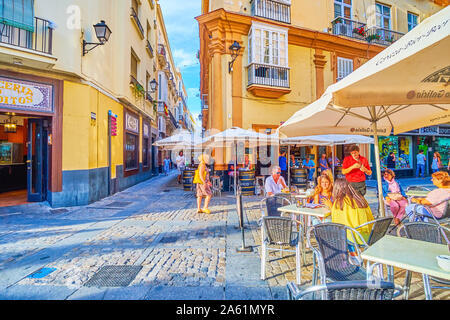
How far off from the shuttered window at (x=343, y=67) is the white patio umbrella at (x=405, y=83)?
10.4 metres

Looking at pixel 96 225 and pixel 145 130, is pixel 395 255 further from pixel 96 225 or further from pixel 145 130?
pixel 145 130

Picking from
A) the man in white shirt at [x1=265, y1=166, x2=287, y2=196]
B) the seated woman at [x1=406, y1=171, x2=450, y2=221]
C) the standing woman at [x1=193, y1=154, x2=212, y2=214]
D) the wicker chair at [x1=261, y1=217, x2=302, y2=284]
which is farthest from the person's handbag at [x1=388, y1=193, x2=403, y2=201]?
the standing woman at [x1=193, y1=154, x2=212, y2=214]

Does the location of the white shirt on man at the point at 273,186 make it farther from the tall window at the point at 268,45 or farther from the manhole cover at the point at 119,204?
the tall window at the point at 268,45

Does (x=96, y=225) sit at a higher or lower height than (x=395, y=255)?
lower

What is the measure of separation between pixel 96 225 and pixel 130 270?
297 cm

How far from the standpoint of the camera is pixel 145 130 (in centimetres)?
1631

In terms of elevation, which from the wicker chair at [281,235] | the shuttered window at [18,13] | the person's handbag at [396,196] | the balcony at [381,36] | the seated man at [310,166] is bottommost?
the wicker chair at [281,235]

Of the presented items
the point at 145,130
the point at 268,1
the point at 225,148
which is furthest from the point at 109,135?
the point at 268,1

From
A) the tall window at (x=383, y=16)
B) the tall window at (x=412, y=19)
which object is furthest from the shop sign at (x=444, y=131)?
the tall window at (x=383, y=16)

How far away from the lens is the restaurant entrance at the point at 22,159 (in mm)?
8195

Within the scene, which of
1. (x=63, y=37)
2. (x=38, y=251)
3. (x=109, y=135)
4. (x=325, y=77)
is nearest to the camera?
(x=38, y=251)

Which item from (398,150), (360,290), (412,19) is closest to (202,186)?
(360,290)

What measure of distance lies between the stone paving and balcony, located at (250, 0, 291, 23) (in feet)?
33.0

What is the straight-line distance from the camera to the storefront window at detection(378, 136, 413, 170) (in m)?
16.3
